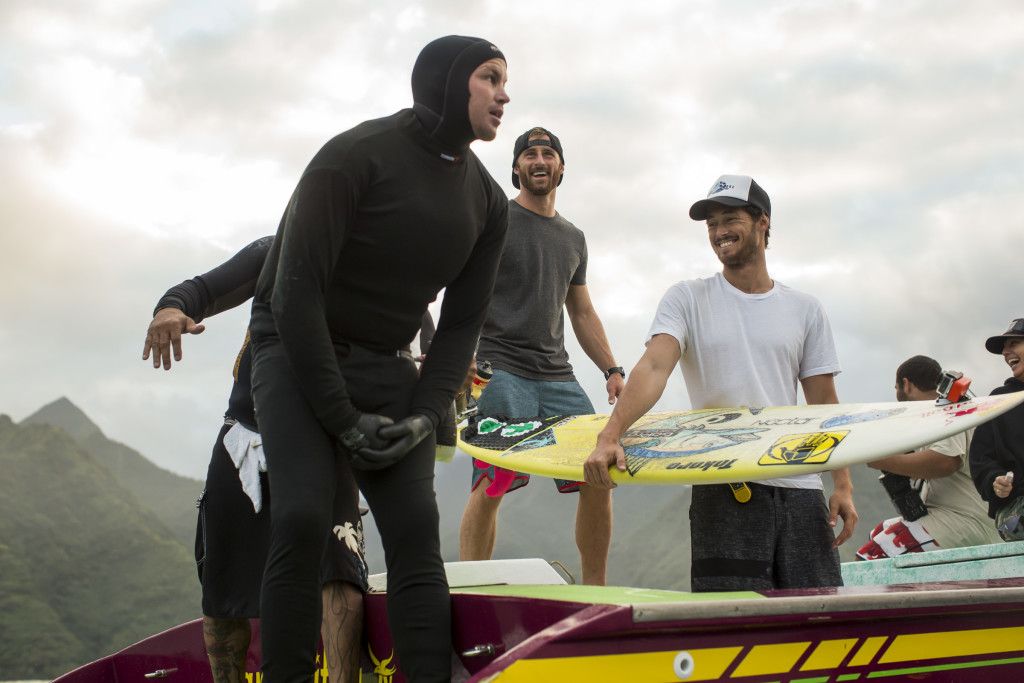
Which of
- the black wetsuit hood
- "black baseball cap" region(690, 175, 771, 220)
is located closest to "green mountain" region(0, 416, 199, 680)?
"black baseball cap" region(690, 175, 771, 220)

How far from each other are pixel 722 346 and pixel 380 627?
1.63 meters

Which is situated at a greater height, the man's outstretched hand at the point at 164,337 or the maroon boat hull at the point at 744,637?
the man's outstretched hand at the point at 164,337

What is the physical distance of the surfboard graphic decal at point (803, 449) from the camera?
11.3 ft

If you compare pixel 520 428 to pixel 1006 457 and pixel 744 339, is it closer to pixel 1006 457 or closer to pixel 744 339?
pixel 744 339

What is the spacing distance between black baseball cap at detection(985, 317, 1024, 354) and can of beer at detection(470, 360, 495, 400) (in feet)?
11.3

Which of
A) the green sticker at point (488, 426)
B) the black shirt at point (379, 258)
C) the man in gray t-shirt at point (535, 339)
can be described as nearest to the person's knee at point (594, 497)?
the man in gray t-shirt at point (535, 339)

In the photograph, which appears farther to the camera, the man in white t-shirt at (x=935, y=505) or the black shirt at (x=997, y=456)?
the man in white t-shirt at (x=935, y=505)

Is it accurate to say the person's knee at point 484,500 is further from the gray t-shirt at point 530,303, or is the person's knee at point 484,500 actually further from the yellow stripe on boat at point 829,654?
the yellow stripe on boat at point 829,654

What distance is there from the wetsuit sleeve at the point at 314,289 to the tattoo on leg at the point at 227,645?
1.52 m

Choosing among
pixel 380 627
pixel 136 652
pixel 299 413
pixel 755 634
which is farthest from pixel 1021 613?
pixel 136 652

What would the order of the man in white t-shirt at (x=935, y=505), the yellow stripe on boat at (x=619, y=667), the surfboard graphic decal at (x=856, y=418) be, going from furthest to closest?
the man in white t-shirt at (x=935, y=505)
the surfboard graphic decal at (x=856, y=418)
the yellow stripe on boat at (x=619, y=667)

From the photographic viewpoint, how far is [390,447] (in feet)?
8.77

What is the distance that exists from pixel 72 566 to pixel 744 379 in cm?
4404

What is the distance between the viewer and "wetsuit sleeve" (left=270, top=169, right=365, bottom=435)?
2.59 meters
